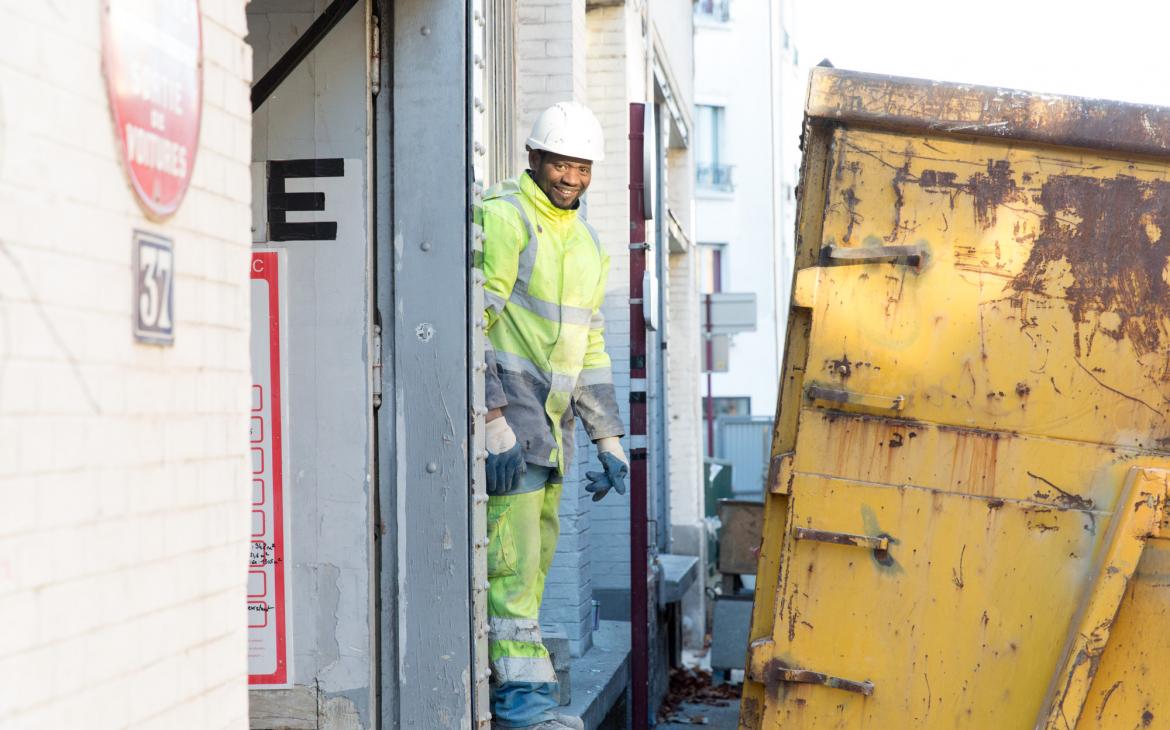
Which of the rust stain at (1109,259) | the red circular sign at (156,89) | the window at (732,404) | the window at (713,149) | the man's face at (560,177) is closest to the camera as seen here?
the red circular sign at (156,89)

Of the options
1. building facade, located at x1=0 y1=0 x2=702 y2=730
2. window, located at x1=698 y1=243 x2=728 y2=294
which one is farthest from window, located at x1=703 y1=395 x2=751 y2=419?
building facade, located at x1=0 y1=0 x2=702 y2=730

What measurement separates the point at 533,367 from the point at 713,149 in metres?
29.0

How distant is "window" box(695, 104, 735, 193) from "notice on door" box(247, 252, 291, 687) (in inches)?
1165

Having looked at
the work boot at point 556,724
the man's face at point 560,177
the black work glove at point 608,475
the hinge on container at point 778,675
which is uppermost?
the man's face at point 560,177

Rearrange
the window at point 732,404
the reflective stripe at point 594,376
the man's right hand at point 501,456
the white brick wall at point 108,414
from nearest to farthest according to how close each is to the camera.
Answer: the white brick wall at point 108,414 < the man's right hand at point 501,456 < the reflective stripe at point 594,376 < the window at point 732,404

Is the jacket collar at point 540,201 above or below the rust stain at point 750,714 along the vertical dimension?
above

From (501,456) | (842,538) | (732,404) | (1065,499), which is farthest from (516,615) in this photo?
(732,404)

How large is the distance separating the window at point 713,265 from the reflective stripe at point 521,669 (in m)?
28.7

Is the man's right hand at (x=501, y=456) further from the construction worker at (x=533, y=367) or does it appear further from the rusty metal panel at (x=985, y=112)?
the rusty metal panel at (x=985, y=112)

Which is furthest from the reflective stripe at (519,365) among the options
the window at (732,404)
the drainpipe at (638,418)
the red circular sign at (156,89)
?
the window at (732,404)

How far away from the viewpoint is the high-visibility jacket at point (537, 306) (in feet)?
16.2

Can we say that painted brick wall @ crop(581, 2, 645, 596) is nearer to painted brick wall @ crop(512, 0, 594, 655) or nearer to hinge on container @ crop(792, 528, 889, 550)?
painted brick wall @ crop(512, 0, 594, 655)

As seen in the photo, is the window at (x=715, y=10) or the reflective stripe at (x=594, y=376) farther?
the window at (x=715, y=10)

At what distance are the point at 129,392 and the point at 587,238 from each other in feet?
10.0
